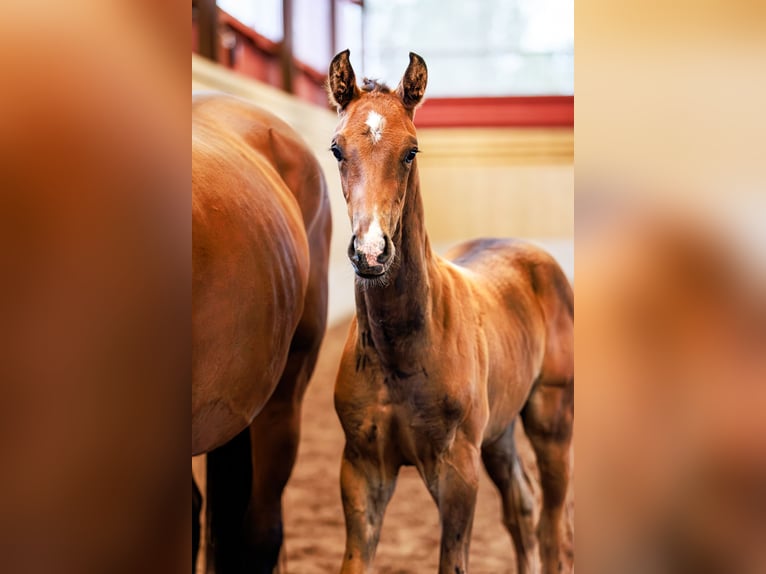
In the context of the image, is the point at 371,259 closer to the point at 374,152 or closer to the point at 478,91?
the point at 374,152

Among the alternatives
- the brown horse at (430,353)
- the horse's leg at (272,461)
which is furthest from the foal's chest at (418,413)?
the horse's leg at (272,461)

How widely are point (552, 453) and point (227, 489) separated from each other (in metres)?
0.63

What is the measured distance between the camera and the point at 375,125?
3.49 feet

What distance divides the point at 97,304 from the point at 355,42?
704 millimetres

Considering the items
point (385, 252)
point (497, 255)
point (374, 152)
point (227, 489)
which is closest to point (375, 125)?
point (374, 152)

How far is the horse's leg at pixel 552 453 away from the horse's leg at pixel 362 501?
332 millimetres

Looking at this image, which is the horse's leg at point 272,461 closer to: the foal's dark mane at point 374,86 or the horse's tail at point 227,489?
the horse's tail at point 227,489

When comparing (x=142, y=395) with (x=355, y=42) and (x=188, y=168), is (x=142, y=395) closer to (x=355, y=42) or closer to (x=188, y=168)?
(x=188, y=168)

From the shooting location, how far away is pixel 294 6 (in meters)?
1.52

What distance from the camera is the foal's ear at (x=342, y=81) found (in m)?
1.10

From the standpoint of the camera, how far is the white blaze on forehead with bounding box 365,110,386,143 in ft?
3.47

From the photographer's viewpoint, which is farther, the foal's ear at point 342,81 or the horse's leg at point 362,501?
the horse's leg at point 362,501

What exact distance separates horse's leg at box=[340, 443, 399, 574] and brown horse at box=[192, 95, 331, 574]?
0.21 meters

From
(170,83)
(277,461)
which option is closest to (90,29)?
(170,83)
